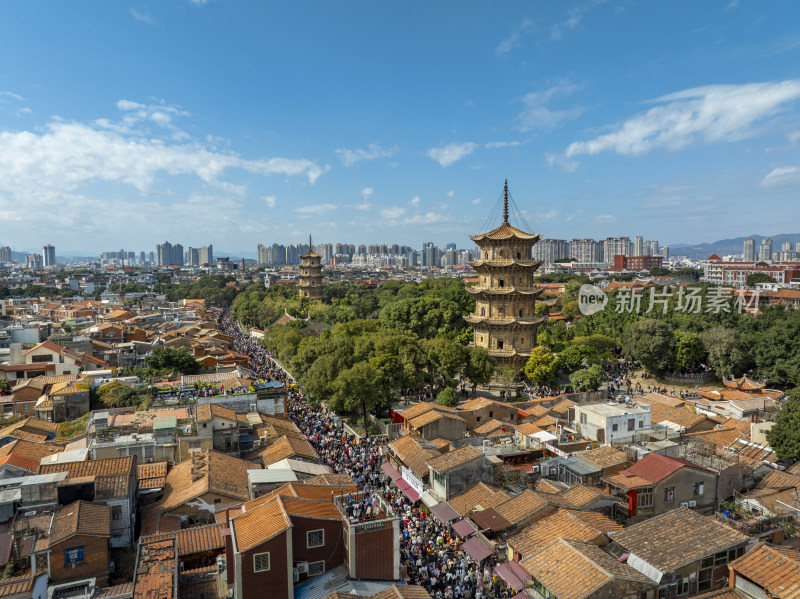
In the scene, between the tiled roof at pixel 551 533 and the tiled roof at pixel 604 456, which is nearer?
the tiled roof at pixel 551 533

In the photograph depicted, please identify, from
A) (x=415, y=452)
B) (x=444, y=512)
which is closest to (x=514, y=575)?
(x=444, y=512)

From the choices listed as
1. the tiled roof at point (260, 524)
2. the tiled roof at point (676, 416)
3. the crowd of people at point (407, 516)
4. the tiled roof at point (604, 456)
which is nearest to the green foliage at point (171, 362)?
the crowd of people at point (407, 516)

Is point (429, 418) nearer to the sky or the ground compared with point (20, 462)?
nearer to the ground

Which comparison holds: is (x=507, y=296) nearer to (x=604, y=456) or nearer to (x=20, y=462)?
(x=604, y=456)

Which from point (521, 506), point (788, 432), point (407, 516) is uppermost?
point (788, 432)

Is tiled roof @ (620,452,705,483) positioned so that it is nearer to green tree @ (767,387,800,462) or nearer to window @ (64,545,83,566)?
green tree @ (767,387,800,462)

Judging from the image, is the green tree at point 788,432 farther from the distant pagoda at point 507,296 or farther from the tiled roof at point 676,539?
the distant pagoda at point 507,296
